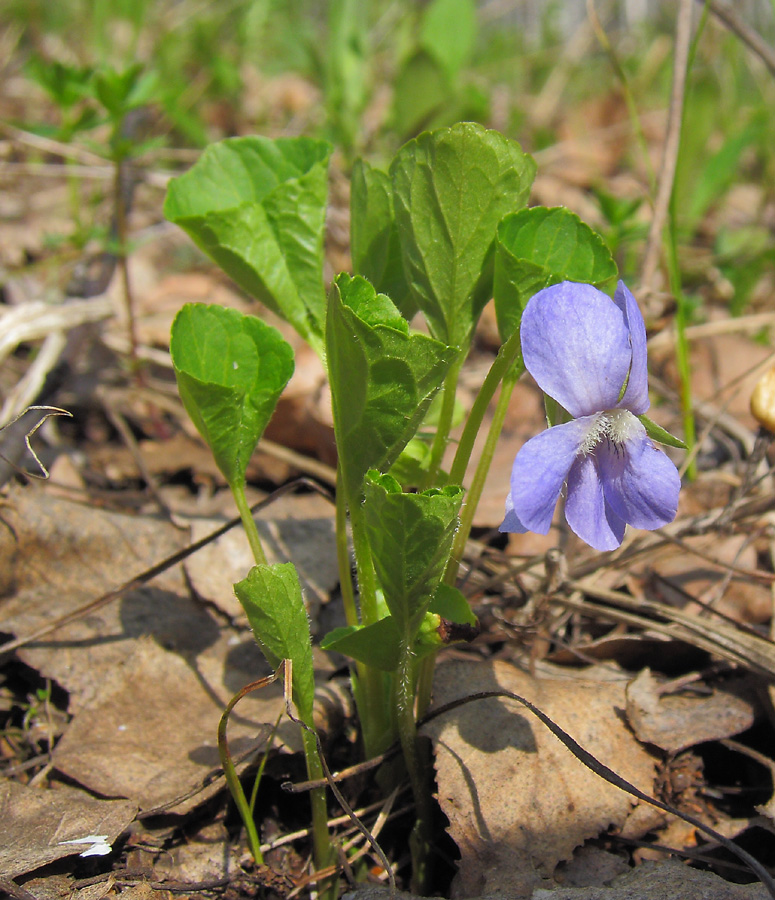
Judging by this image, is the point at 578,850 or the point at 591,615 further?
the point at 591,615

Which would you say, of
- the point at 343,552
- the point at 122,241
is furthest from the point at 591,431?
the point at 122,241

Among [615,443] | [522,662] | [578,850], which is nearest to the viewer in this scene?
[615,443]

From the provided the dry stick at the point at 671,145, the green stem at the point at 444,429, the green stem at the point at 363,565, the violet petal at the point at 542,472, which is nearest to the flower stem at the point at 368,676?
the green stem at the point at 363,565

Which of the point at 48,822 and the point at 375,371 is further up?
the point at 375,371

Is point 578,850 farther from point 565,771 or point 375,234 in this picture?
point 375,234

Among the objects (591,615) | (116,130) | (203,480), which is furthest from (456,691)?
(116,130)

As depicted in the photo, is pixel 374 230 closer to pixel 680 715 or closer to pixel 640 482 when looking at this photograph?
pixel 640 482

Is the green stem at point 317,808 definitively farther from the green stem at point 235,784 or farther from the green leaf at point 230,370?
the green leaf at point 230,370
